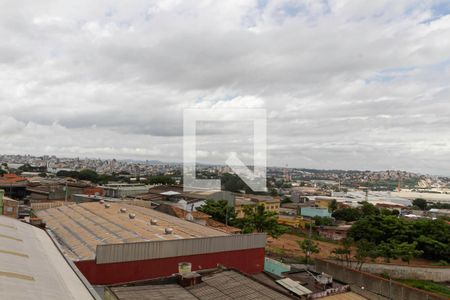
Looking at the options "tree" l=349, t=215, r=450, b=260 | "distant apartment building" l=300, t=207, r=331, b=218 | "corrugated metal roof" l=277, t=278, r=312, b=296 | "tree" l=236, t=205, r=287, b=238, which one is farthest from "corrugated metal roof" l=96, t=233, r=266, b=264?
"distant apartment building" l=300, t=207, r=331, b=218

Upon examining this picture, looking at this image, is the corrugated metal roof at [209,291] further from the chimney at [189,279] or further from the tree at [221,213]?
the tree at [221,213]

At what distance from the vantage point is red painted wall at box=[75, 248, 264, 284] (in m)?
12.9

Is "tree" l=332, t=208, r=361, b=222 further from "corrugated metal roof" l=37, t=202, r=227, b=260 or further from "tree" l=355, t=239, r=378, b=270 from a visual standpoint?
"corrugated metal roof" l=37, t=202, r=227, b=260

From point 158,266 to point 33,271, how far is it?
5.35 m

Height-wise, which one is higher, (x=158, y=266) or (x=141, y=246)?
(x=141, y=246)

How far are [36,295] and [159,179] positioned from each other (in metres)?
65.3

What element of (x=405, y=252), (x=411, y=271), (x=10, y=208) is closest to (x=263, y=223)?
(x=405, y=252)

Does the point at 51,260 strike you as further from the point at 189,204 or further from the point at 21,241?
the point at 189,204

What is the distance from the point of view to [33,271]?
9.38 metres

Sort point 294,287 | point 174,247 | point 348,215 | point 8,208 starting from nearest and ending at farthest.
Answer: point 294,287 < point 174,247 < point 8,208 < point 348,215

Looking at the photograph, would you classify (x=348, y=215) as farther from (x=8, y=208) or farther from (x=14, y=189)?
(x=14, y=189)

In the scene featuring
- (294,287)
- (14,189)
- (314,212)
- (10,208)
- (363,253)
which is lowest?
(314,212)

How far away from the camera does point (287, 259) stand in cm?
2436

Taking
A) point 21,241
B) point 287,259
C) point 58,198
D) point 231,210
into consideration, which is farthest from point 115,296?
point 58,198
